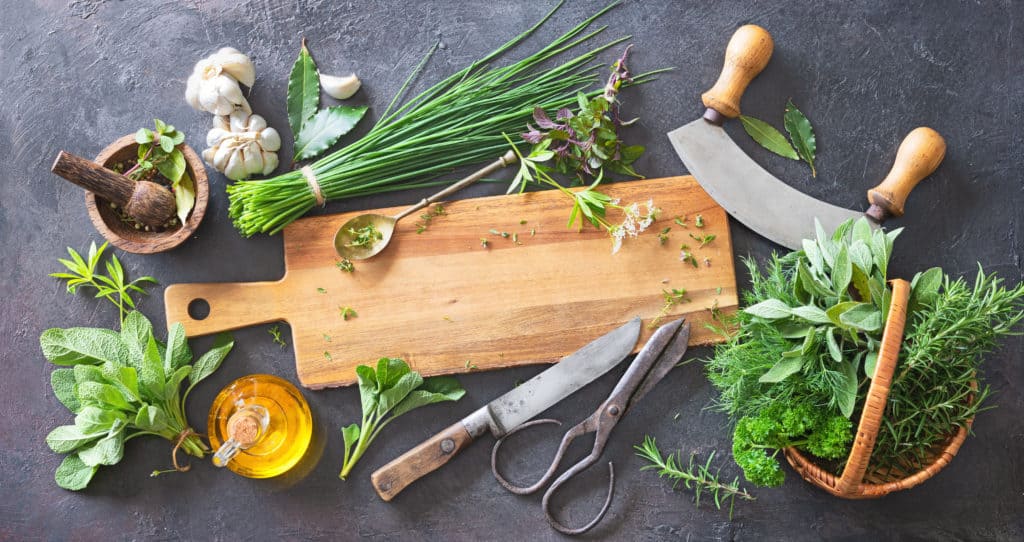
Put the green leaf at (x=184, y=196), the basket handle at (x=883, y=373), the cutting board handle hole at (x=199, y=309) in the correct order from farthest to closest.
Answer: the cutting board handle hole at (x=199, y=309) < the green leaf at (x=184, y=196) < the basket handle at (x=883, y=373)

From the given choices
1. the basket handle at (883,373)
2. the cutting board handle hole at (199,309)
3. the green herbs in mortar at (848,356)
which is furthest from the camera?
the cutting board handle hole at (199,309)

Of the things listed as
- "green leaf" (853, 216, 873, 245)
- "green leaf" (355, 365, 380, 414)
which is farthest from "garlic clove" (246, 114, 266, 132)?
"green leaf" (853, 216, 873, 245)

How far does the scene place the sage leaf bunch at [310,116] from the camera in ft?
5.84

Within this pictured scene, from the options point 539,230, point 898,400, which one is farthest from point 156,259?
point 898,400

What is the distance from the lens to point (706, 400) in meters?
1.78

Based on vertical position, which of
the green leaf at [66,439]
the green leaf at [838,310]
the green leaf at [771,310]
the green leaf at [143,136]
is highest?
the green leaf at [838,310]

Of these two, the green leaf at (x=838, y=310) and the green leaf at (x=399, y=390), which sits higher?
the green leaf at (x=838, y=310)

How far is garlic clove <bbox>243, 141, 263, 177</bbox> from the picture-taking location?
1729 millimetres

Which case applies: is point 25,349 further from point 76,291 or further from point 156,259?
point 156,259

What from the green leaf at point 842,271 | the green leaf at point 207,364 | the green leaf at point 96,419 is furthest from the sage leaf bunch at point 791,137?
the green leaf at point 96,419

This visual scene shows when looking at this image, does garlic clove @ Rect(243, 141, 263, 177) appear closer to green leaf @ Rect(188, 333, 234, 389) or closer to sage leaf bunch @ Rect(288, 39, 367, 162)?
sage leaf bunch @ Rect(288, 39, 367, 162)

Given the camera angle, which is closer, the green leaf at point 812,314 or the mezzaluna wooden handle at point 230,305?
the green leaf at point 812,314

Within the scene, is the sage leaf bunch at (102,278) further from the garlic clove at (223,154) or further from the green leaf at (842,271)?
the green leaf at (842,271)

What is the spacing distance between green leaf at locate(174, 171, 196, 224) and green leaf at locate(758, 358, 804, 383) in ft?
4.27
